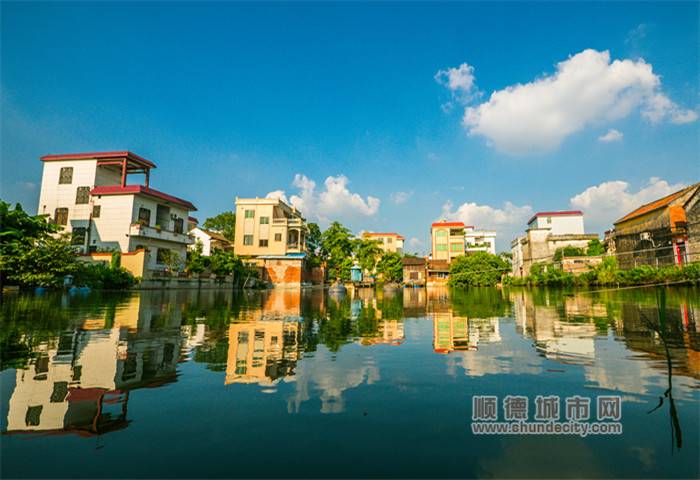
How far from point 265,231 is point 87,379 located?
36.6 metres

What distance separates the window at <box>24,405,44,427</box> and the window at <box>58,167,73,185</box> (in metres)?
31.2

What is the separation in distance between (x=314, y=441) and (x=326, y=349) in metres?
2.99

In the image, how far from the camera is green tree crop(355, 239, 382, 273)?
4675cm

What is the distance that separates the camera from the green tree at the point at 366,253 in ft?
153

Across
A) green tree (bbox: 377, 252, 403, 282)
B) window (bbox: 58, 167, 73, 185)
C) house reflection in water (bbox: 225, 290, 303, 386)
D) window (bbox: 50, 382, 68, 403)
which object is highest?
window (bbox: 58, 167, 73, 185)

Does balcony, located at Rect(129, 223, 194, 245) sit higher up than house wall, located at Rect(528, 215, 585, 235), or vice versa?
house wall, located at Rect(528, 215, 585, 235)

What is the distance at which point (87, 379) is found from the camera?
11.6 ft

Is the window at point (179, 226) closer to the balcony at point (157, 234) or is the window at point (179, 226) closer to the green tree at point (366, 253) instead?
the balcony at point (157, 234)

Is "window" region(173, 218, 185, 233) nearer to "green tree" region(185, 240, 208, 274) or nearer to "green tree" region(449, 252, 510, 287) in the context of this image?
"green tree" region(185, 240, 208, 274)

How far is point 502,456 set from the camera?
209cm

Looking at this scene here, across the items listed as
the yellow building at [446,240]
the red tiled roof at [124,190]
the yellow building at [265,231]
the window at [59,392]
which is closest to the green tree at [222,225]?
the yellow building at [265,231]

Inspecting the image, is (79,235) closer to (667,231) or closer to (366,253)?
(366,253)

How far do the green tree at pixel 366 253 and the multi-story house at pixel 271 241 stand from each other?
8385mm

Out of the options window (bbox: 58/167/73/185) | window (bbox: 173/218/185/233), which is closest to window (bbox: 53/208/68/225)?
window (bbox: 58/167/73/185)
